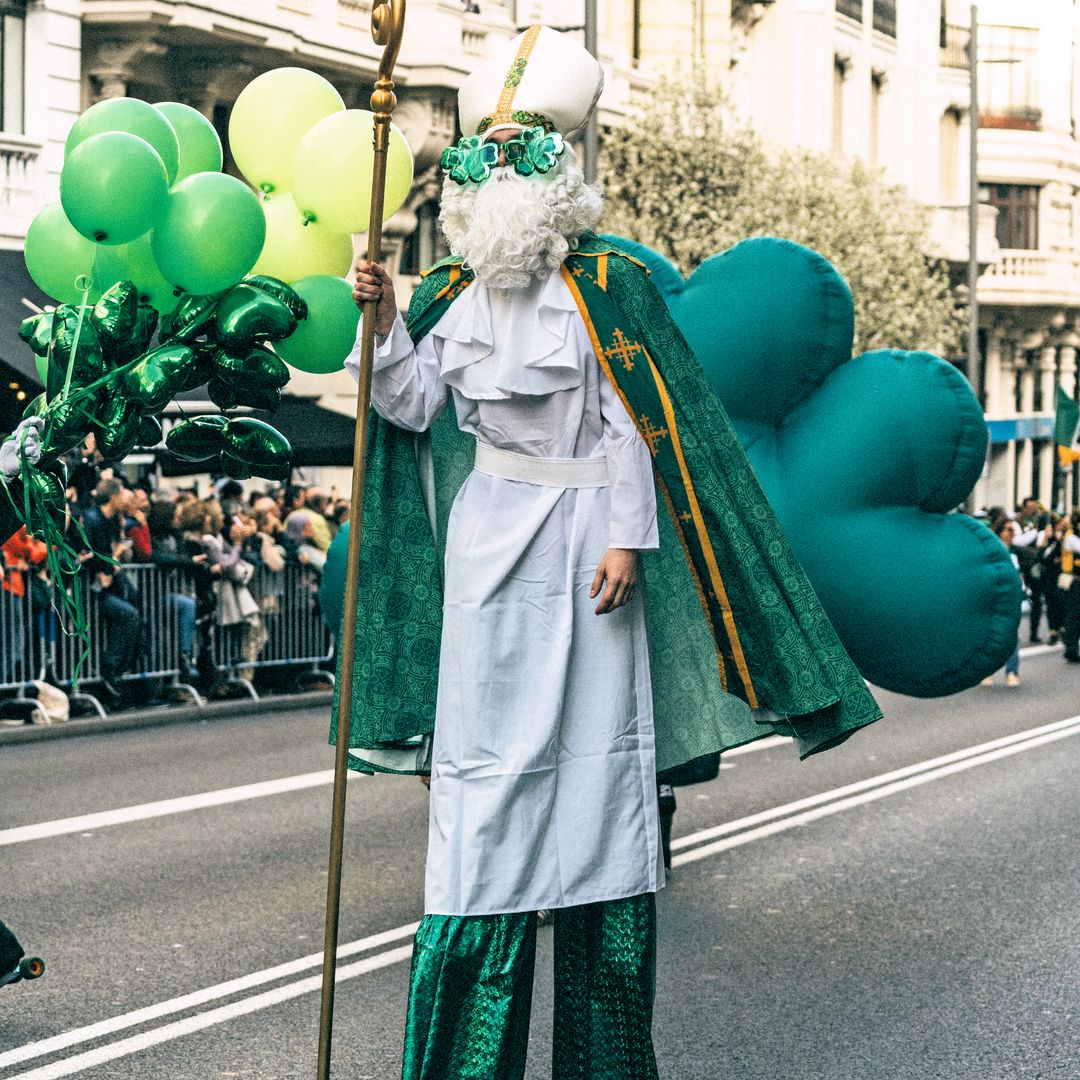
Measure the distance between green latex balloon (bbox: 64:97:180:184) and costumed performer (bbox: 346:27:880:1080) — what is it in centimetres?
111

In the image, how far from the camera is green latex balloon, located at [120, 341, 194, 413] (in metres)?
4.62

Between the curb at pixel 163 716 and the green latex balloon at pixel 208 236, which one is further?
the curb at pixel 163 716

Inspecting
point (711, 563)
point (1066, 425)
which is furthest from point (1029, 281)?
point (711, 563)

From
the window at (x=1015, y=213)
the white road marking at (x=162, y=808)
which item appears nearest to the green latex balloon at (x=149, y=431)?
the white road marking at (x=162, y=808)

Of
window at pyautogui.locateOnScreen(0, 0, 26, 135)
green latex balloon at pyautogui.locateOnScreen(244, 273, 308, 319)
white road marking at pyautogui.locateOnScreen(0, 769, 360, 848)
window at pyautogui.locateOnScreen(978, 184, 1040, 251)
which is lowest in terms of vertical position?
white road marking at pyautogui.locateOnScreen(0, 769, 360, 848)

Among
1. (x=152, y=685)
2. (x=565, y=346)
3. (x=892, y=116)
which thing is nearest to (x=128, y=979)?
(x=565, y=346)

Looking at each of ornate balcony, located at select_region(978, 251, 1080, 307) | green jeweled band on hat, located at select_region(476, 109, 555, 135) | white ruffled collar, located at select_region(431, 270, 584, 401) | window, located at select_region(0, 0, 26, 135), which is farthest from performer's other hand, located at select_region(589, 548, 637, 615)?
ornate balcony, located at select_region(978, 251, 1080, 307)

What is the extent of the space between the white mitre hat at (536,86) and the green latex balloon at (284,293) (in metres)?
0.76

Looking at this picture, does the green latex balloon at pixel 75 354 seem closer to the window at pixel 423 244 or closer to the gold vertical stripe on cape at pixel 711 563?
the gold vertical stripe on cape at pixel 711 563

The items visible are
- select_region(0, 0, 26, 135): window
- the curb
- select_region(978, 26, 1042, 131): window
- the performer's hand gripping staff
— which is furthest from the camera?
select_region(978, 26, 1042, 131): window

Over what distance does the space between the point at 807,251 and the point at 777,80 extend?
30.7 m

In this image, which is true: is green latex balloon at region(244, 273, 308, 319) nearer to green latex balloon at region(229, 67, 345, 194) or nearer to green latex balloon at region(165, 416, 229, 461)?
green latex balloon at region(165, 416, 229, 461)

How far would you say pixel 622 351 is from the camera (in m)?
4.06

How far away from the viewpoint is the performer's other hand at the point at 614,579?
3951mm
